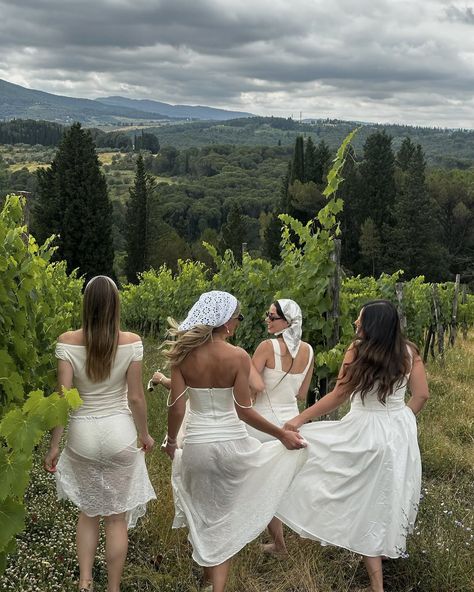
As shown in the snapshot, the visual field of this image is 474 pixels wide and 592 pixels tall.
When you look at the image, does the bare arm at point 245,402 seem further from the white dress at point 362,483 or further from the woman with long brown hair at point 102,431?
→ the woman with long brown hair at point 102,431

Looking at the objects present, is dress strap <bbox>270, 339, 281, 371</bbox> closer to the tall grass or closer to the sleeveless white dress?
the sleeveless white dress

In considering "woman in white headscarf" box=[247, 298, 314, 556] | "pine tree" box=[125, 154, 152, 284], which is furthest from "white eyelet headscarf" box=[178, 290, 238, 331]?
"pine tree" box=[125, 154, 152, 284]

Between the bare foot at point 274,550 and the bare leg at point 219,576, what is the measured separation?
61 centimetres

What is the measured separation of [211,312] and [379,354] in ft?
3.14

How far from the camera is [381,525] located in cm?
347

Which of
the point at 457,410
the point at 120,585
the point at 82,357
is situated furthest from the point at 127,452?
the point at 457,410

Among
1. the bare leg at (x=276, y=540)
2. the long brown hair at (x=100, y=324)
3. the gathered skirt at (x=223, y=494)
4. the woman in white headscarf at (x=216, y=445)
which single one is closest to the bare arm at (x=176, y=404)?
the woman in white headscarf at (x=216, y=445)

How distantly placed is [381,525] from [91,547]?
162 cm

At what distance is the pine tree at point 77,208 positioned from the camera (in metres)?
38.3

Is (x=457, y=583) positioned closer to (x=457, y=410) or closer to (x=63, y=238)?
(x=457, y=410)

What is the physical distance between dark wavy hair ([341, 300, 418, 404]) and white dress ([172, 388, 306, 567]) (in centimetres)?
68

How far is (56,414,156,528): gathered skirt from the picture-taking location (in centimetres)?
327

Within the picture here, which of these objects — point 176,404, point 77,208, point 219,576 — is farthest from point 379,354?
point 77,208

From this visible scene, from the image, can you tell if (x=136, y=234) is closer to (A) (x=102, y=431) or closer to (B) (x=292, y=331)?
(B) (x=292, y=331)
